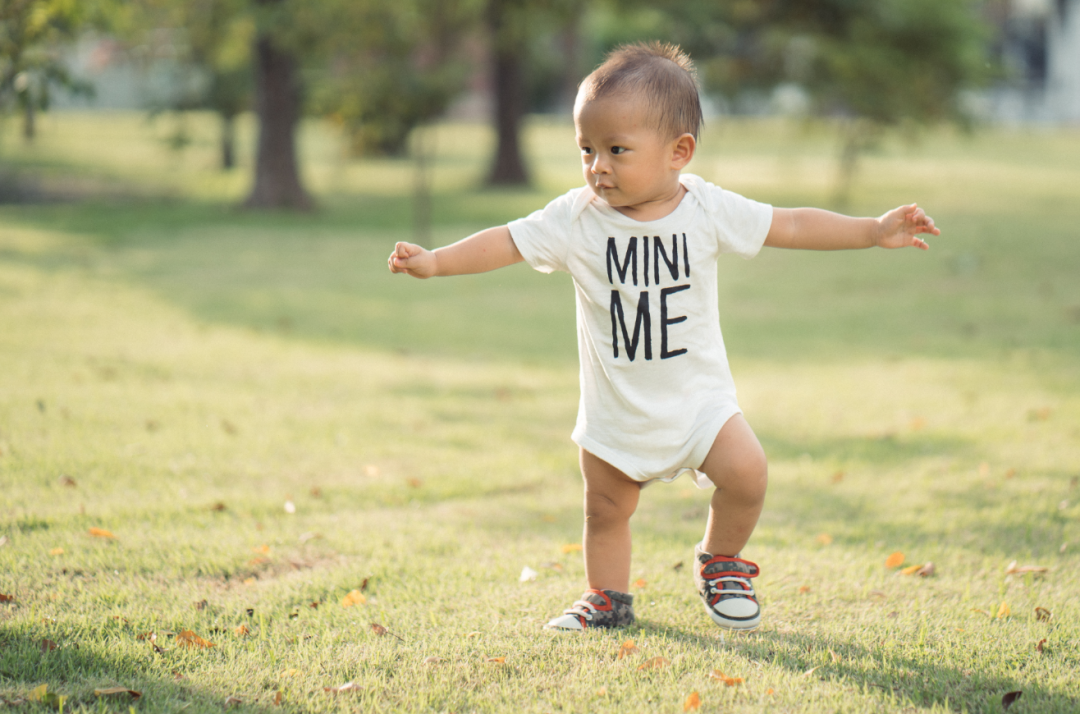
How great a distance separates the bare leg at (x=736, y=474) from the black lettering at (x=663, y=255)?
0.47 m

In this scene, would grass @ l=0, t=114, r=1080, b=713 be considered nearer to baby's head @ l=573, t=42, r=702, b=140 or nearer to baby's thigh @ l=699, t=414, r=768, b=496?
baby's thigh @ l=699, t=414, r=768, b=496

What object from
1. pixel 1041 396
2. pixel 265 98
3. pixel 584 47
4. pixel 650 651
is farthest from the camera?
pixel 584 47

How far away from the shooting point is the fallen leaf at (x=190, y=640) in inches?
111

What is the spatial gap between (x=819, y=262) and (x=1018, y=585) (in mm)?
10046

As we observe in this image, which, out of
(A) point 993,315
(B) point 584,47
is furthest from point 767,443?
(B) point 584,47

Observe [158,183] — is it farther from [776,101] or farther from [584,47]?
[584,47]

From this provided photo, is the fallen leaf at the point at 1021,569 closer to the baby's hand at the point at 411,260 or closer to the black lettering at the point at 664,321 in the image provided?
the black lettering at the point at 664,321

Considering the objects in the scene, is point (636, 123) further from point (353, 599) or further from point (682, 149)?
point (353, 599)

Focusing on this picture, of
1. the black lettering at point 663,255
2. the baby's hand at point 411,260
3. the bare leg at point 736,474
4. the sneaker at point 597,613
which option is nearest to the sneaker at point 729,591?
the bare leg at point 736,474

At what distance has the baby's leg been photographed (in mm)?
3029

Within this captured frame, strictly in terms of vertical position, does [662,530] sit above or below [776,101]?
below

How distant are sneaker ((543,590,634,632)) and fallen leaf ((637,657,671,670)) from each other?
0.96ft

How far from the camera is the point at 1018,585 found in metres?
3.35

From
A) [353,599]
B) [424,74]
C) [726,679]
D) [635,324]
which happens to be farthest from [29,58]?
[424,74]
